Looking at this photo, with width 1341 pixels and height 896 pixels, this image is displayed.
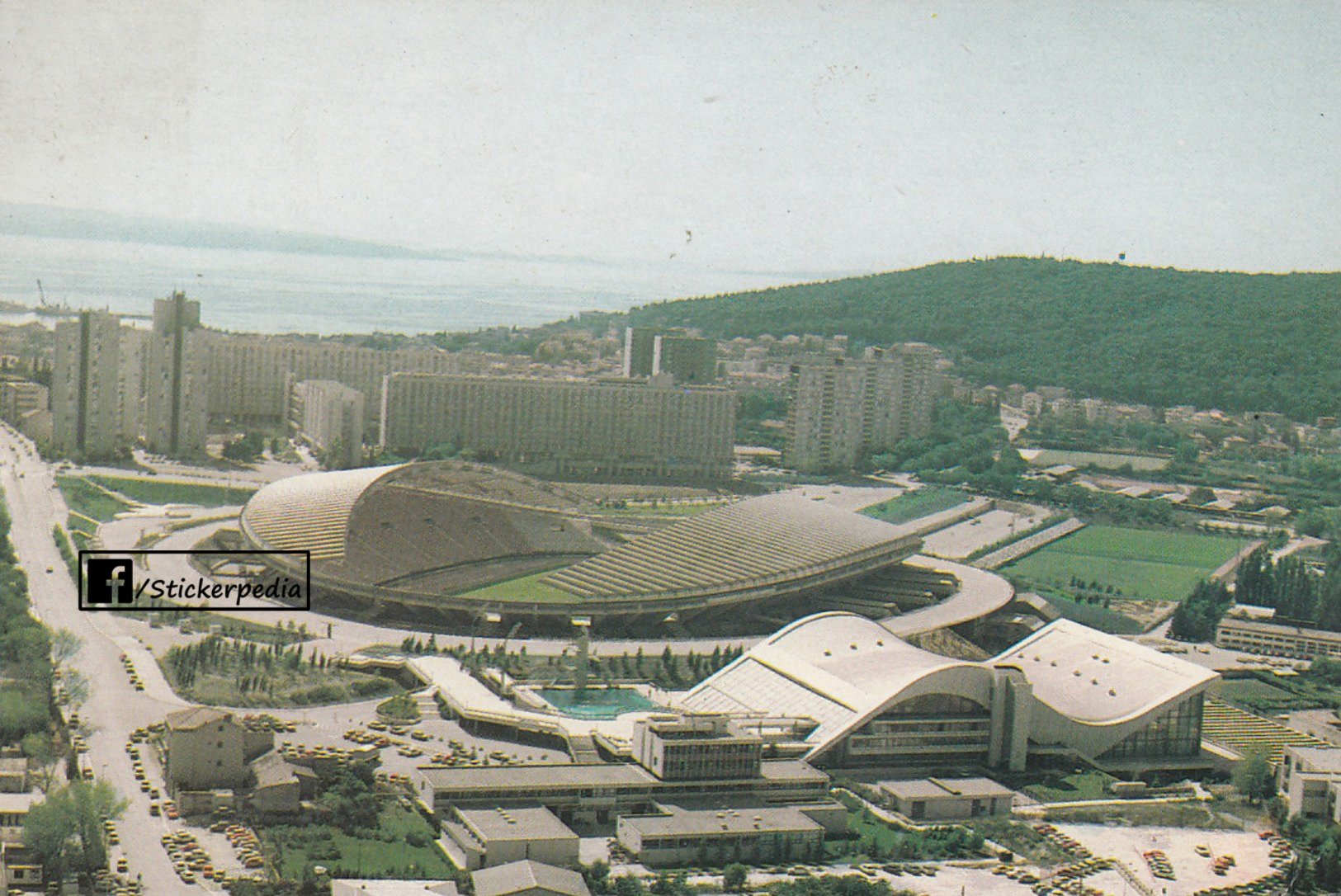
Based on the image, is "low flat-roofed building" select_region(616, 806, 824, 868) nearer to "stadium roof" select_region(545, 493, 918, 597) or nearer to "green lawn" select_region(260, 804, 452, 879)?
"green lawn" select_region(260, 804, 452, 879)

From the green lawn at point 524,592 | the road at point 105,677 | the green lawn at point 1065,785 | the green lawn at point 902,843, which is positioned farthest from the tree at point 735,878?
the green lawn at point 524,592

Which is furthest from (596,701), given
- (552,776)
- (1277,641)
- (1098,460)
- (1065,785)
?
(1098,460)

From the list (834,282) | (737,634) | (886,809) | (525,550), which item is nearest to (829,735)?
(886,809)

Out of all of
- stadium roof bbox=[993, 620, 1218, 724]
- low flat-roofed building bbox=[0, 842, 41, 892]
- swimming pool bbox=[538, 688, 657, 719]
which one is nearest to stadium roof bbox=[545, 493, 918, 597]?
swimming pool bbox=[538, 688, 657, 719]

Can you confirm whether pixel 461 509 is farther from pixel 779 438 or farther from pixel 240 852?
pixel 779 438

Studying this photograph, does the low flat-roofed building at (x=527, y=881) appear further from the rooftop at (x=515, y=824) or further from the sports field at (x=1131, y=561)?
the sports field at (x=1131, y=561)
